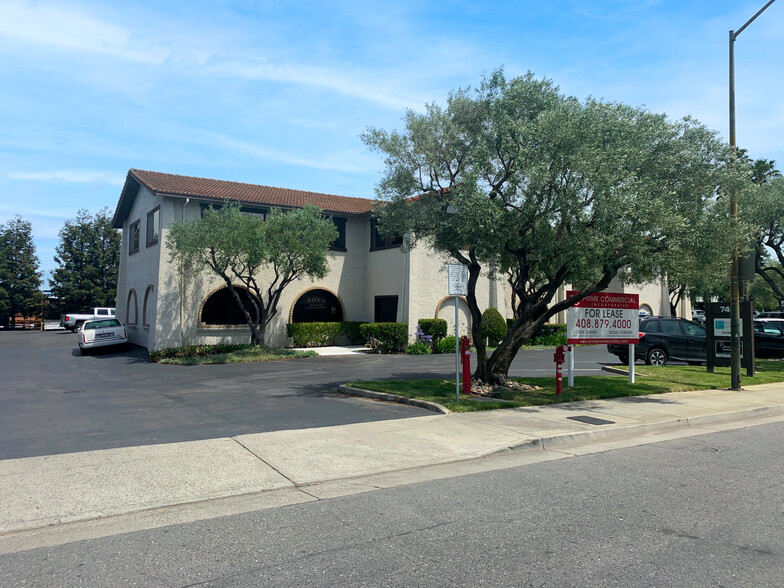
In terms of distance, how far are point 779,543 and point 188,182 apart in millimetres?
25722

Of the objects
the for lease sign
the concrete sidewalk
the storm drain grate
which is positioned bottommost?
the concrete sidewalk

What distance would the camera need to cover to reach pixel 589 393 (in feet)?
43.4

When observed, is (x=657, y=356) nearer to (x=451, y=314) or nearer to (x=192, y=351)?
(x=451, y=314)

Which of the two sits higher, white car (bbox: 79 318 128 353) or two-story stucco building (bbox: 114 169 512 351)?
two-story stucco building (bbox: 114 169 512 351)

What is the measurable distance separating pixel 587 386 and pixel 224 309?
1597cm

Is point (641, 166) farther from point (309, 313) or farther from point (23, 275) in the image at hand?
point (23, 275)

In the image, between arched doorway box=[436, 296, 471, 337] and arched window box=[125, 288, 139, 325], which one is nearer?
arched doorway box=[436, 296, 471, 337]

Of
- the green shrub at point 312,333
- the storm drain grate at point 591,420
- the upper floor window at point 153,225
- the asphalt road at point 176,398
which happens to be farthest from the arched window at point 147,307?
the storm drain grate at point 591,420

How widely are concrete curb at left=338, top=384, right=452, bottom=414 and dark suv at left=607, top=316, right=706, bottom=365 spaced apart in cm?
1137

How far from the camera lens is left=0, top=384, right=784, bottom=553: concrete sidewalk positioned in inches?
229

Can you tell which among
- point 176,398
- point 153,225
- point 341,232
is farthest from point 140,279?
point 176,398

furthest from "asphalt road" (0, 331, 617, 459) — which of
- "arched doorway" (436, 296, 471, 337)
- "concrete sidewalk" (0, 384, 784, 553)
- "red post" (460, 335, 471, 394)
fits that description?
"arched doorway" (436, 296, 471, 337)

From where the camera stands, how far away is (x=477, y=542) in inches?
189

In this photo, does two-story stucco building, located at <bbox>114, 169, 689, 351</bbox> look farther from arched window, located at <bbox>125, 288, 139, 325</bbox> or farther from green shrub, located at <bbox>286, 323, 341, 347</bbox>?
green shrub, located at <bbox>286, 323, 341, 347</bbox>
